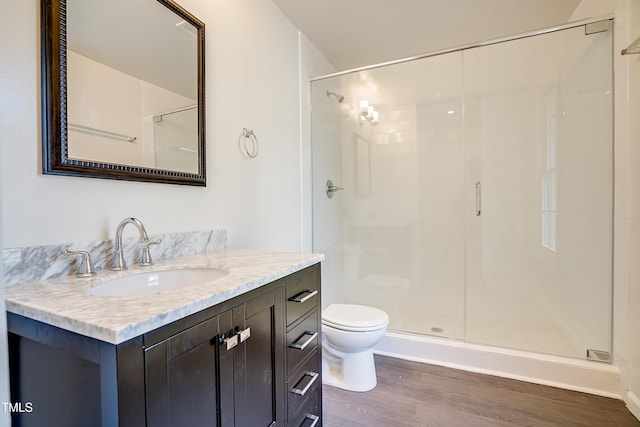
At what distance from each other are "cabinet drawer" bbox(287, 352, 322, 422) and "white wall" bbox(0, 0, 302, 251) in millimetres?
753

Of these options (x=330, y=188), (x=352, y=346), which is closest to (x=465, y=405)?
(x=352, y=346)

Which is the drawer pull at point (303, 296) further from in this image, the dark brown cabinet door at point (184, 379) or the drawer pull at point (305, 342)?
the dark brown cabinet door at point (184, 379)

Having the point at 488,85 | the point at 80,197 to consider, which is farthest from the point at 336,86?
the point at 80,197

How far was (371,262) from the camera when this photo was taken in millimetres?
2926

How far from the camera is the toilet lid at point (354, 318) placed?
5.66ft

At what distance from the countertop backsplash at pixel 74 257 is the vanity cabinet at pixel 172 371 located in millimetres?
179

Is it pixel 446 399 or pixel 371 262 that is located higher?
pixel 371 262

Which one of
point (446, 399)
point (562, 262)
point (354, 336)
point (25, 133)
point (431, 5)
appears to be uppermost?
point (431, 5)

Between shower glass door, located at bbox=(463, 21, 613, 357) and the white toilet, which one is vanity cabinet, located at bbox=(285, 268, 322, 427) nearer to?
the white toilet

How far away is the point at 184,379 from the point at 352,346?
49.2 inches

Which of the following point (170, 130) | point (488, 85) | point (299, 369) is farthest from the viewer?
point (488, 85)

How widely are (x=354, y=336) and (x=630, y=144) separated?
186 cm

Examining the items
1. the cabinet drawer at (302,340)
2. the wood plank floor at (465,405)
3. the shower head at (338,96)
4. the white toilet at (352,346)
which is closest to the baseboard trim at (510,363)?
the wood plank floor at (465,405)

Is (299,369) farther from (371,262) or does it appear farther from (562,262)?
(562,262)
